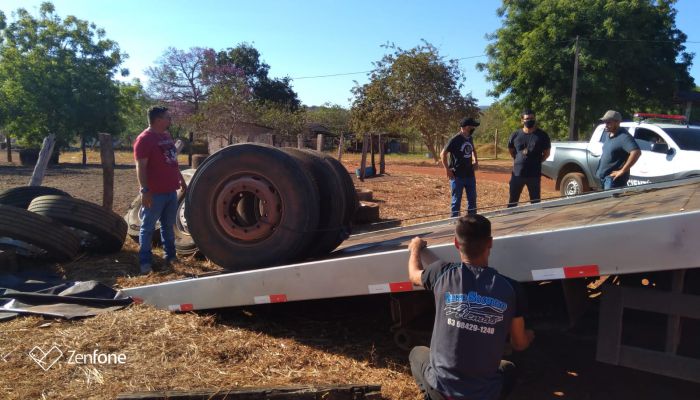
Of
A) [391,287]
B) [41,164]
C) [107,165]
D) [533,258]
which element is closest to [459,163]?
[391,287]

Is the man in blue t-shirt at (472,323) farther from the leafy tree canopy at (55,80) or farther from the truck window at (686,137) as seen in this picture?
the leafy tree canopy at (55,80)

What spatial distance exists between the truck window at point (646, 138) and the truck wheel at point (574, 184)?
61.1 inches

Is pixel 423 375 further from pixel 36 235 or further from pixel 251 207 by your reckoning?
pixel 36 235

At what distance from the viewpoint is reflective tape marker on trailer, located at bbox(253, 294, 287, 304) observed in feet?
12.8

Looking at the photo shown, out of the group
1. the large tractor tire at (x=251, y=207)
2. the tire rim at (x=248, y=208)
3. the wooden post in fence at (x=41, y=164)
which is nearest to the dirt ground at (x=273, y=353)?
the large tractor tire at (x=251, y=207)

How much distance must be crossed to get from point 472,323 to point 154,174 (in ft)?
14.9

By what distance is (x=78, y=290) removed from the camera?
506cm

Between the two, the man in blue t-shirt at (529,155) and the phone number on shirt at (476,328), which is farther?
the man in blue t-shirt at (529,155)

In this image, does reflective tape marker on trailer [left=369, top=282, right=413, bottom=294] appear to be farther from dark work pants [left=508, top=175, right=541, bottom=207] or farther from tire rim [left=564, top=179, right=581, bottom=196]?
tire rim [left=564, top=179, right=581, bottom=196]

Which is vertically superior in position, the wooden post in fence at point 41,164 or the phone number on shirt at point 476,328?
the wooden post in fence at point 41,164

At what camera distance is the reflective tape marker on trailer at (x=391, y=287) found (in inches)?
133

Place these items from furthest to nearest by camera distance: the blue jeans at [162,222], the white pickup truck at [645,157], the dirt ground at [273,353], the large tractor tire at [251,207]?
the white pickup truck at [645,157], the blue jeans at [162,222], the large tractor tire at [251,207], the dirt ground at [273,353]

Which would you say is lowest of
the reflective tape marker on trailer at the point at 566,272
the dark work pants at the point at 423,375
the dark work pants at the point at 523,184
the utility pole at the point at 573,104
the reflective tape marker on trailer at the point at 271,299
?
the dark work pants at the point at 423,375

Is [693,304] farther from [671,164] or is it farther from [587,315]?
[671,164]
